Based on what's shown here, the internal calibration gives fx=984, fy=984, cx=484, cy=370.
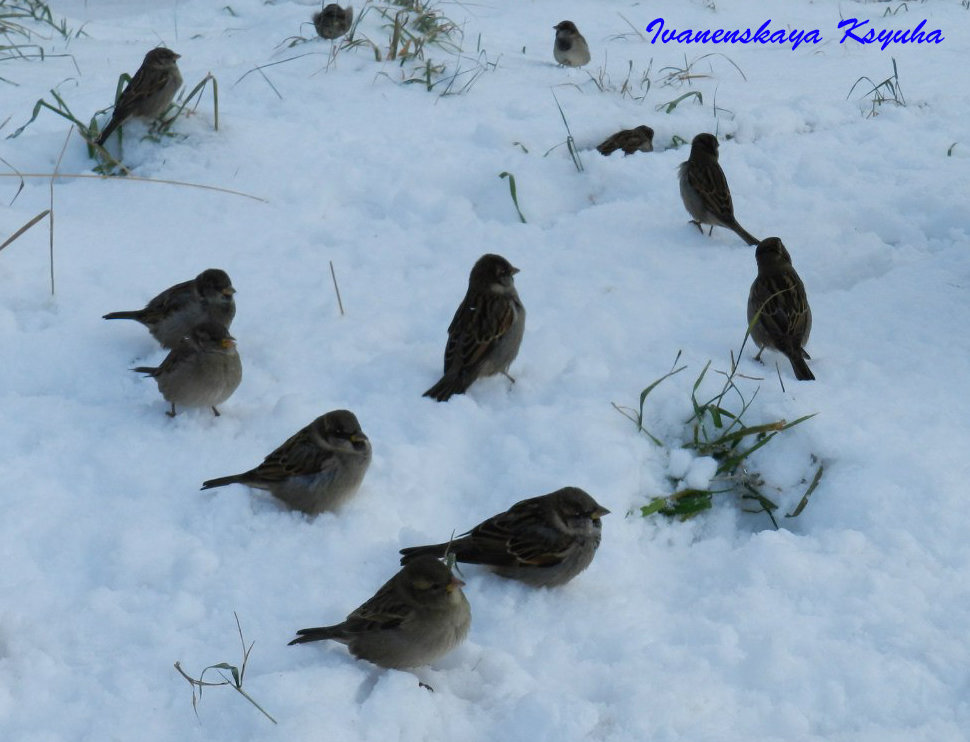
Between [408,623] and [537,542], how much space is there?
67cm

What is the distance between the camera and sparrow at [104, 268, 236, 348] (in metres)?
4.85

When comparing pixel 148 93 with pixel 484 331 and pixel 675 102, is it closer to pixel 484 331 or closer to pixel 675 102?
pixel 484 331

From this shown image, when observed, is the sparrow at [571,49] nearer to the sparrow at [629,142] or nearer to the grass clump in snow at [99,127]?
the sparrow at [629,142]

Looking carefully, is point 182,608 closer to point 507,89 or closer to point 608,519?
point 608,519

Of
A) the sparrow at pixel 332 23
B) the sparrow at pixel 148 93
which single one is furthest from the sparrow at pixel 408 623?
the sparrow at pixel 332 23

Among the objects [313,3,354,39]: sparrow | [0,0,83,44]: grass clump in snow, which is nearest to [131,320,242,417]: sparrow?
[313,3,354,39]: sparrow

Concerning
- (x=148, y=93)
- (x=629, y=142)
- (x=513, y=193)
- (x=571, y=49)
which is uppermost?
(x=148, y=93)

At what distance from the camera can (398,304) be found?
541 centimetres

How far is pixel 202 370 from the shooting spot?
4180mm

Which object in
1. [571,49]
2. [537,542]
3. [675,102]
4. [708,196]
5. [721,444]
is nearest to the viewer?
[537,542]

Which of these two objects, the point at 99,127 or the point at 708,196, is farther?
the point at 99,127

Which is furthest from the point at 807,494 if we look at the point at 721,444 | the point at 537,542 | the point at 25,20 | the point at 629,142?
the point at 25,20

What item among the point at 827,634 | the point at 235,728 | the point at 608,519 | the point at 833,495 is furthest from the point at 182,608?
the point at 833,495

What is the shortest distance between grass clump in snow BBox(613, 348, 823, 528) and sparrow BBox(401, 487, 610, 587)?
507 mm
